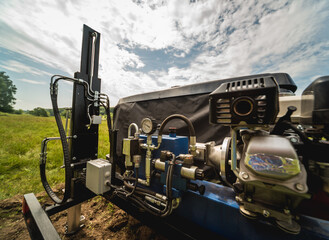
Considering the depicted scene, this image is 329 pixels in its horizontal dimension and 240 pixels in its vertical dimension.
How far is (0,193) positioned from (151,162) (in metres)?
3.43

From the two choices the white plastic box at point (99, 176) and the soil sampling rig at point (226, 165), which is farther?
the white plastic box at point (99, 176)

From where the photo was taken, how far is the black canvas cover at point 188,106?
1928 mm

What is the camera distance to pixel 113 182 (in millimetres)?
1567

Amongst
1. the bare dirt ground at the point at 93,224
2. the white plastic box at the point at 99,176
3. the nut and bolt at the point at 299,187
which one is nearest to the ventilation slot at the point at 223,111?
the nut and bolt at the point at 299,187

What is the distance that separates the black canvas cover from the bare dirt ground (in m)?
1.64

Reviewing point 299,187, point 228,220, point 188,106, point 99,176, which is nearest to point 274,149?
point 299,187

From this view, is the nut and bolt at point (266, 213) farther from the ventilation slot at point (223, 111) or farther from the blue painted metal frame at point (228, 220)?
the ventilation slot at point (223, 111)

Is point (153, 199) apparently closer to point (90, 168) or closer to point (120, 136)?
point (90, 168)

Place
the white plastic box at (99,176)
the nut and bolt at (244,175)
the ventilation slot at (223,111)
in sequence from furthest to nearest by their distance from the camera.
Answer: the white plastic box at (99,176) < the ventilation slot at (223,111) < the nut and bolt at (244,175)

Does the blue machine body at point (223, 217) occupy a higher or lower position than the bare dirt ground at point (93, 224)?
higher

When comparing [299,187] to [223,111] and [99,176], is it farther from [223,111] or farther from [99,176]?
[99,176]

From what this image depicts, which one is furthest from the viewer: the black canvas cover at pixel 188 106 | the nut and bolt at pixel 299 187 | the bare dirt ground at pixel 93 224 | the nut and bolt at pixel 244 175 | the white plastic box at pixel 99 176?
the black canvas cover at pixel 188 106

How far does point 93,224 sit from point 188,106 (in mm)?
2470

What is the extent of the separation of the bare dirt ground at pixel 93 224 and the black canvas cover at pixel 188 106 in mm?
1638
